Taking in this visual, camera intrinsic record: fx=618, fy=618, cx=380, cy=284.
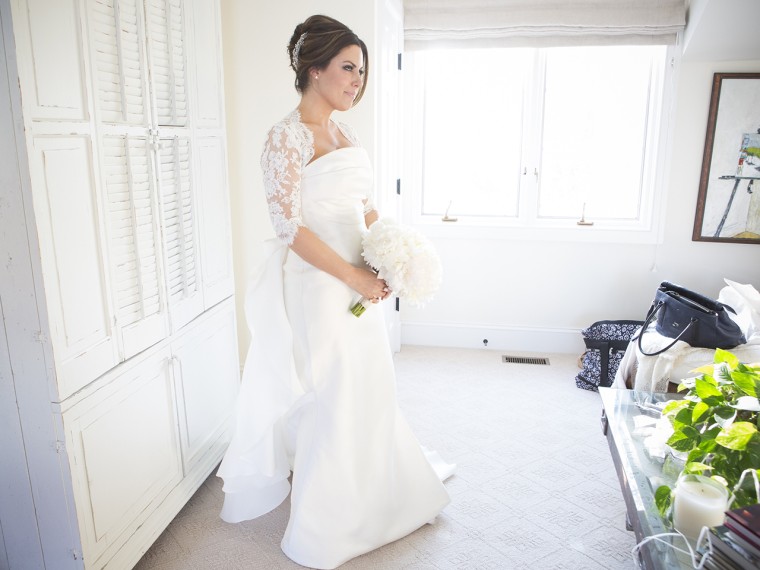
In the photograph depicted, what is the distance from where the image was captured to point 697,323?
285cm

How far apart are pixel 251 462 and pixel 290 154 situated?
1146mm

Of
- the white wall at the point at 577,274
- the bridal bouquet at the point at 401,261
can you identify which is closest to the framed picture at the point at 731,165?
the white wall at the point at 577,274

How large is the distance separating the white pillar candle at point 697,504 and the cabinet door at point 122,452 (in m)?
1.61

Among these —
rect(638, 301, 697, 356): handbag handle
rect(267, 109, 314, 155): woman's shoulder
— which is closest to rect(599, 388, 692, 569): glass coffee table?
rect(638, 301, 697, 356): handbag handle

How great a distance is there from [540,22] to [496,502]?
2795 millimetres

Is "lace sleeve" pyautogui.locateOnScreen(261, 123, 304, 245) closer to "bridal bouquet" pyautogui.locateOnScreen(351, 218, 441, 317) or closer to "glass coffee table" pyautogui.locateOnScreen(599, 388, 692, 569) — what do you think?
"bridal bouquet" pyautogui.locateOnScreen(351, 218, 441, 317)

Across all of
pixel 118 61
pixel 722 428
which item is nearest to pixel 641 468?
pixel 722 428

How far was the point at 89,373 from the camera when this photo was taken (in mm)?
1767

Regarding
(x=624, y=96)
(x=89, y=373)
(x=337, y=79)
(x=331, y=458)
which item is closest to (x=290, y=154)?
(x=337, y=79)

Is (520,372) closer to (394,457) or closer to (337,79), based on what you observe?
(394,457)

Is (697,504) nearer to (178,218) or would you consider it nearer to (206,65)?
(178,218)

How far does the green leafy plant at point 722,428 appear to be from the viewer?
1.57 metres

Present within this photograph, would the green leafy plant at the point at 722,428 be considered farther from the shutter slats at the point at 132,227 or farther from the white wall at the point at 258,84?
the white wall at the point at 258,84

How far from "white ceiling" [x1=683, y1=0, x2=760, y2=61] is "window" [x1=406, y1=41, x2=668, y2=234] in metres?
0.28
